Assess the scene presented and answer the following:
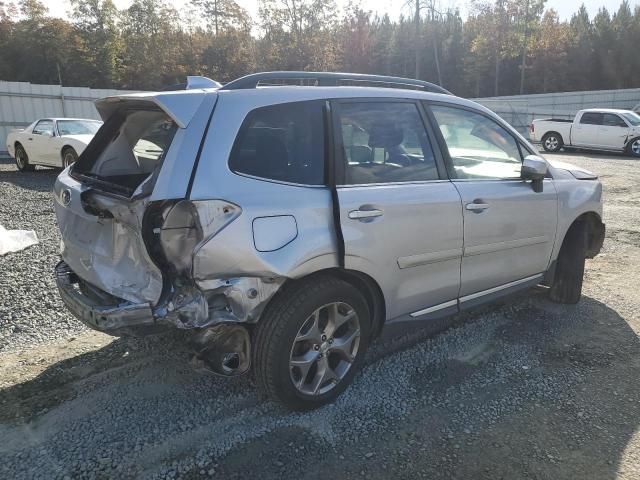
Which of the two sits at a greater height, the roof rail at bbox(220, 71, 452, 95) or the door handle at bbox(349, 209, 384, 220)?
the roof rail at bbox(220, 71, 452, 95)

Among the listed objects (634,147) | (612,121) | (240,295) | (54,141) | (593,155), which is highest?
(612,121)

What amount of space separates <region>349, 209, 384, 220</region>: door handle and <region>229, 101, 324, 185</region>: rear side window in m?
0.25

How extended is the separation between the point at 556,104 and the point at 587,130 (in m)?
18.0

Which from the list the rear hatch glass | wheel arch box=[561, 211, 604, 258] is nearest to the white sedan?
the rear hatch glass

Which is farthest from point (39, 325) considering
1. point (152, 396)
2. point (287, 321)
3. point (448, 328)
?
point (448, 328)

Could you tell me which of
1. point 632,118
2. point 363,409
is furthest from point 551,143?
point 363,409

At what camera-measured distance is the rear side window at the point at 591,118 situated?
63.7 feet

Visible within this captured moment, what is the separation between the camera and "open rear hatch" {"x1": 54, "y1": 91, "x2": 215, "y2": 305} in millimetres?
2557

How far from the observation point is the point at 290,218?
2621 mm

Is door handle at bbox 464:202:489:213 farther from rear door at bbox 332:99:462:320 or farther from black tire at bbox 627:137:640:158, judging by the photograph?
black tire at bbox 627:137:640:158

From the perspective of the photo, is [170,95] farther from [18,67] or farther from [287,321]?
[18,67]

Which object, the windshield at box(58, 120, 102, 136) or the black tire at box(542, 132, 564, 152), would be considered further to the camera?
the black tire at box(542, 132, 564, 152)

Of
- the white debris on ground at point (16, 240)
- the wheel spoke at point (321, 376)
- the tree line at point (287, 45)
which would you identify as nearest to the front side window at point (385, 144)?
the wheel spoke at point (321, 376)

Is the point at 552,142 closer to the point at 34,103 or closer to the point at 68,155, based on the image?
the point at 68,155
